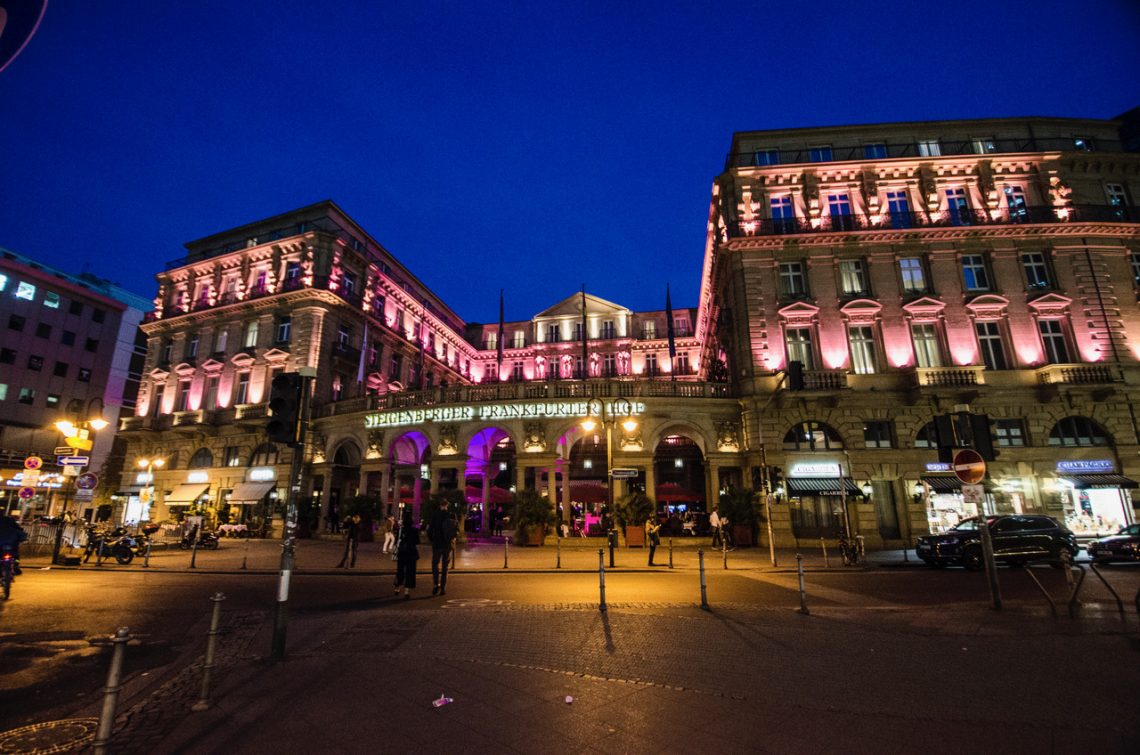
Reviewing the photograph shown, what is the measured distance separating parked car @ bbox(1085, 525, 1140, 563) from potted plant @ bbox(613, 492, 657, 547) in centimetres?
1488

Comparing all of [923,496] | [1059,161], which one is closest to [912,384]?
[923,496]

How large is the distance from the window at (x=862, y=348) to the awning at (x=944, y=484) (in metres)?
5.93

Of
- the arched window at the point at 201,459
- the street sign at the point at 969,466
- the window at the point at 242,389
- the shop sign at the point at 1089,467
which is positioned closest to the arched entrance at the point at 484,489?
the window at the point at 242,389

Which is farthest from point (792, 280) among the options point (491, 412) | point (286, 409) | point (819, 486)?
point (286, 409)

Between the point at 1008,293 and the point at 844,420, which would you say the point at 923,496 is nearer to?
the point at 844,420

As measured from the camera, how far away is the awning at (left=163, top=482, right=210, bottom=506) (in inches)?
1420

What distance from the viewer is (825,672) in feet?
19.4

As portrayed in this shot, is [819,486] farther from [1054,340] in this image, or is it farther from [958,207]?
[958,207]

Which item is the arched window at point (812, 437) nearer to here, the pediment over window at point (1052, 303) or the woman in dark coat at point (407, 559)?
the pediment over window at point (1052, 303)

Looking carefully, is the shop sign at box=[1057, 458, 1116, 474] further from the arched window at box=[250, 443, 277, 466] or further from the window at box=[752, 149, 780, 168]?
the arched window at box=[250, 443, 277, 466]

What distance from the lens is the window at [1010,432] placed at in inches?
1007

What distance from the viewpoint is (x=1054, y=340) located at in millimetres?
27281

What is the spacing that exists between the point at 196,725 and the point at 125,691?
1.90 meters

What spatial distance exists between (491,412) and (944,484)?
23.4 meters
